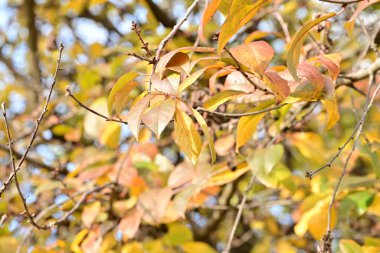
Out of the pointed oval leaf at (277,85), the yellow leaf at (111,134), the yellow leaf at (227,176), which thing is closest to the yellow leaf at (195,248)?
the yellow leaf at (227,176)

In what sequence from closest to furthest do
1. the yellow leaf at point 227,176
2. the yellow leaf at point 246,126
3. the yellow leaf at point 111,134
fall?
the yellow leaf at point 246,126
the yellow leaf at point 227,176
the yellow leaf at point 111,134

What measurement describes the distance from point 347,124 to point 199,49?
2.00 meters

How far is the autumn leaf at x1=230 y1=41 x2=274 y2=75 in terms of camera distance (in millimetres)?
808

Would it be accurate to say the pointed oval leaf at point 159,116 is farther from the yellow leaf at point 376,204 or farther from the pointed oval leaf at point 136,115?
the yellow leaf at point 376,204

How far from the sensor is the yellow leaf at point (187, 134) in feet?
2.77

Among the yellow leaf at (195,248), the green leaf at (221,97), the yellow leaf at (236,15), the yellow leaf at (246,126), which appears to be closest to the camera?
the yellow leaf at (236,15)

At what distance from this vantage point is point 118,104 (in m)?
0.88

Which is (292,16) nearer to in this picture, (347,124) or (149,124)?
(347,124)

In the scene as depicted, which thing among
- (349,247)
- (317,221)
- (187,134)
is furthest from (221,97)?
(317,221)

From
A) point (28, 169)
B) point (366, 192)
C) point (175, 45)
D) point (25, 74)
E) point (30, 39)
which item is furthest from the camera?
point (25, 74)

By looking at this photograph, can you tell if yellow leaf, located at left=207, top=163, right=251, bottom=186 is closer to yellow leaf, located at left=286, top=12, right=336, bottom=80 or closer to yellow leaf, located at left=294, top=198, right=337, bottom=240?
yellow leaf, located at left=294, top=198, right=337, bottom=240

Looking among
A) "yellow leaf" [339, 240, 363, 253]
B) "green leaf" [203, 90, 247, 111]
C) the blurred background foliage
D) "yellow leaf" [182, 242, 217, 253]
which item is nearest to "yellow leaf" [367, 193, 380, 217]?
the blurred background foliage

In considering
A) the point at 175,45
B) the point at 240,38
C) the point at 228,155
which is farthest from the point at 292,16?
the point at 228,155

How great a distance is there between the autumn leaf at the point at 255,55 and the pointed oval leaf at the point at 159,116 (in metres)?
0.13
